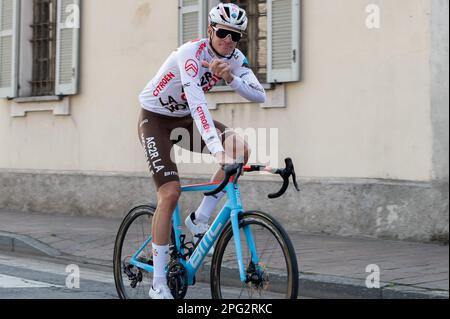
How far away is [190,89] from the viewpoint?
5676 mm

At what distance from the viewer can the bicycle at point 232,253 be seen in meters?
5.23

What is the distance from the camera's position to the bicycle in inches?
206

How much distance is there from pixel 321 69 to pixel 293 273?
19.6ft

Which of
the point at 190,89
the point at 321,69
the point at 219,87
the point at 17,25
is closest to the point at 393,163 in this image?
the point at 321,69

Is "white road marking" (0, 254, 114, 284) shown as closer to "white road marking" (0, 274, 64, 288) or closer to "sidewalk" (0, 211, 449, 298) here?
"sidewalk" (0, 211, 449, 298)

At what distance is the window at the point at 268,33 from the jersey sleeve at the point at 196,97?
5315 millimetres

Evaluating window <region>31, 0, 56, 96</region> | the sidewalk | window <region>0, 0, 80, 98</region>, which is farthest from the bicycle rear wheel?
window <region>31, 0, 56, 96</region>

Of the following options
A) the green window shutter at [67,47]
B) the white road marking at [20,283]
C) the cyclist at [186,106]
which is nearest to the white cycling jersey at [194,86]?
the cyclist at [186,106]

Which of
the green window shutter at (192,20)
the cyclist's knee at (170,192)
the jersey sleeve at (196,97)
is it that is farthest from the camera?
the green window shutter at (192,20)

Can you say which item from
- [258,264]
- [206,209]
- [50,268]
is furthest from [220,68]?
[50,268]

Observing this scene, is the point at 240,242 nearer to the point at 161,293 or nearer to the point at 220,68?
the point at 161,293

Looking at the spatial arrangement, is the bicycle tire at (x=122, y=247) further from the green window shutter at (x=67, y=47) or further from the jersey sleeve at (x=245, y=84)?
the green window shutter at (x=67, y=47)

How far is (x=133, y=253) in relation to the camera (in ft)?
21.4

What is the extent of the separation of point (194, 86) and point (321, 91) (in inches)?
209
